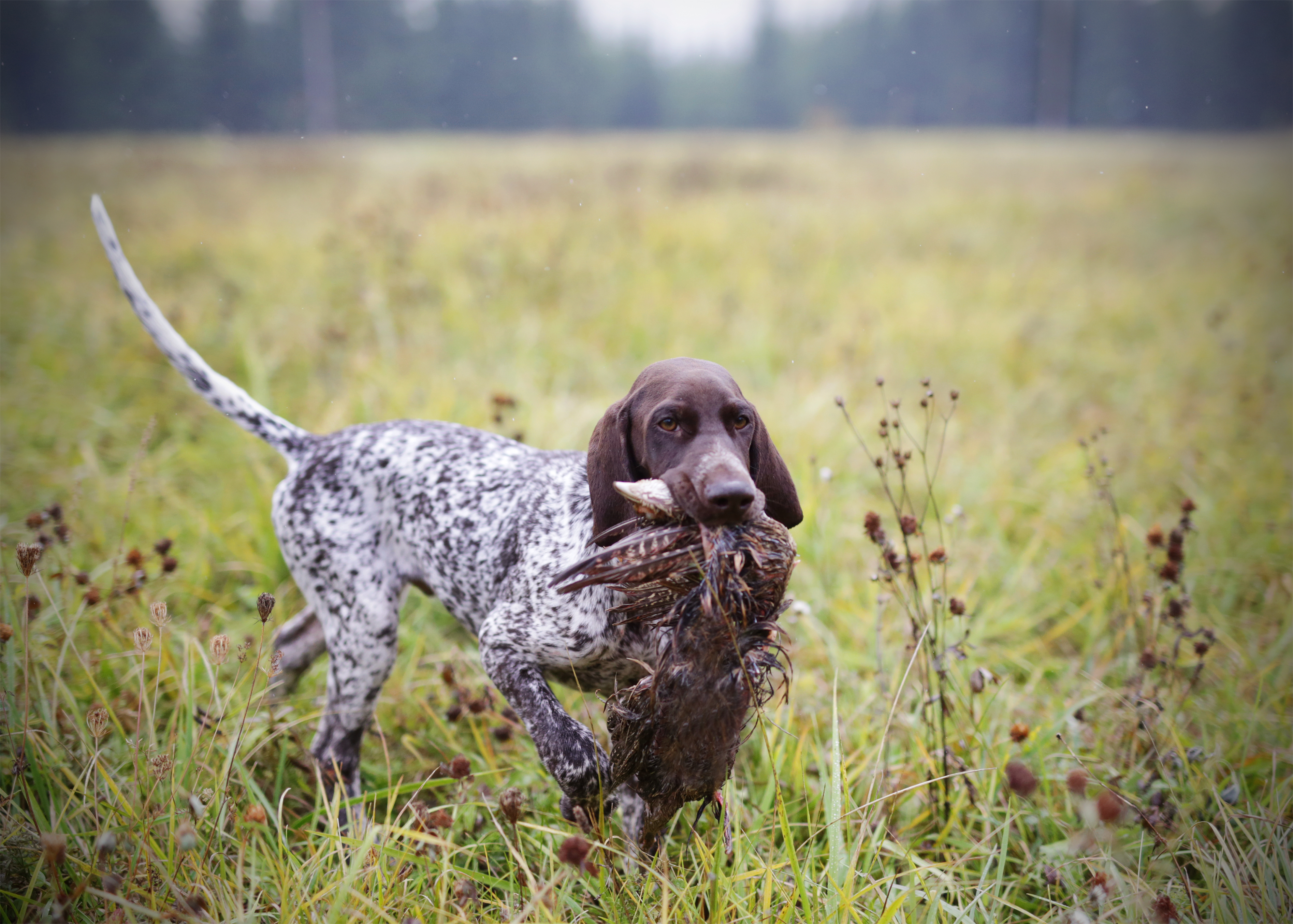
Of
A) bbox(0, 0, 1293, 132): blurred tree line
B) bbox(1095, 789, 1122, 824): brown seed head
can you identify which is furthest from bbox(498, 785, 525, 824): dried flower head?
bbox(0, 0, 1293, 132): blurred tree line

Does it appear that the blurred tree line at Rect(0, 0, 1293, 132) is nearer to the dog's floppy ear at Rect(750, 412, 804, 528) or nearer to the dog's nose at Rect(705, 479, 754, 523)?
the dog's floppy ear at Rect(750, 412, 804, 528)

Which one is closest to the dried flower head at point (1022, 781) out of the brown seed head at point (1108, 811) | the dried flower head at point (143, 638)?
the brown seed head at point (1108, 811)

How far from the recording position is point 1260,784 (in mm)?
2852

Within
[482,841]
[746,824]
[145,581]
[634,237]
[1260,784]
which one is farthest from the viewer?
Answer: [634,237]

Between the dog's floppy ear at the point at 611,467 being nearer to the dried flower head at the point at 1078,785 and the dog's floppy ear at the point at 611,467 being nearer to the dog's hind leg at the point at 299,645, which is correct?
the dried flower head at the point at 1078,785

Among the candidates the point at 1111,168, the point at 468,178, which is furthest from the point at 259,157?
the point at 1111,168

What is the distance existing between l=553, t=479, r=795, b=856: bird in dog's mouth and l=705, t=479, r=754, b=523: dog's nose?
0.19 feet

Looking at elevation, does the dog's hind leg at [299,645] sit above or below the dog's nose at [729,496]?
below

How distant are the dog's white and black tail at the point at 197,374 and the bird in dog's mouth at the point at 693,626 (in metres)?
1.61

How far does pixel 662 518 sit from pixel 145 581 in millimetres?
2394

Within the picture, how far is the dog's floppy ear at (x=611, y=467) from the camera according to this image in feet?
6.76

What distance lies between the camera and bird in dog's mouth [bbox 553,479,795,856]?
1.76 metres

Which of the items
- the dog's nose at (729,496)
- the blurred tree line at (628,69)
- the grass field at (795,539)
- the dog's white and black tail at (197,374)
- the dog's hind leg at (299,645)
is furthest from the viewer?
the blurred tree line at (628,69)

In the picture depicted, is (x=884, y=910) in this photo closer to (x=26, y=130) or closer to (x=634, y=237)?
(x=634, y=237)
